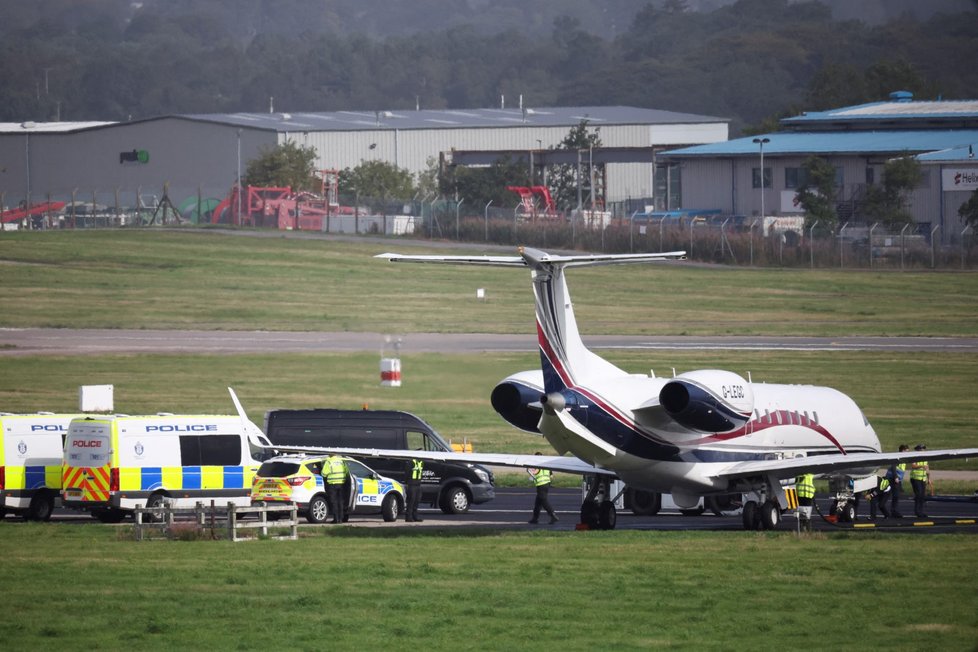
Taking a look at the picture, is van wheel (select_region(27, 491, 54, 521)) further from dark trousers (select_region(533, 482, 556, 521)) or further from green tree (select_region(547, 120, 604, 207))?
green tree (select_region(547, 120, 604, 207))

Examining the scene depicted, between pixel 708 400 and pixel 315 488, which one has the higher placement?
pixel 708 400

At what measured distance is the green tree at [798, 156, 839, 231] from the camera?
366 ft

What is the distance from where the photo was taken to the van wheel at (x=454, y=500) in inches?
1556

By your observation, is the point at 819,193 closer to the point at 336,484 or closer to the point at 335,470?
the point at 336,484

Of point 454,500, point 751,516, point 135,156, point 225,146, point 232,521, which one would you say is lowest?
point 454,500

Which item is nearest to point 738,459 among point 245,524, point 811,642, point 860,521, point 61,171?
point 860,521

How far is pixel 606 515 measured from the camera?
3394 centimetres

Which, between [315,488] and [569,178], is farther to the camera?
[569,178]

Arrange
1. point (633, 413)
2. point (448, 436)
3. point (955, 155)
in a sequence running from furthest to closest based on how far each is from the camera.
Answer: point (955, 155)
point (448, 436)
point (633, 413)

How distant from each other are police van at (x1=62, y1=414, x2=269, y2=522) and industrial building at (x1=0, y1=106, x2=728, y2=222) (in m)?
107

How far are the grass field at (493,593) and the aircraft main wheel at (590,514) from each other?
10.0 feet

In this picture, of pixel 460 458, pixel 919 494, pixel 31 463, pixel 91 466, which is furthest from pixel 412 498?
pixel 919 494

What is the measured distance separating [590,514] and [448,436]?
19.2 metres

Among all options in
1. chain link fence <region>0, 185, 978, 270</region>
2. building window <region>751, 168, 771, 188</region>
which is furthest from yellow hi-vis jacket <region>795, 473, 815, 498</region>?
building window <region>751, 168, 771, 188</region>
